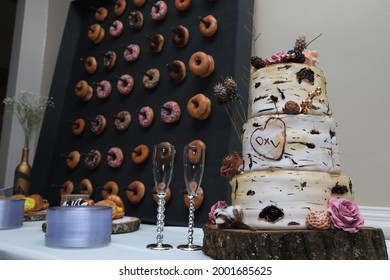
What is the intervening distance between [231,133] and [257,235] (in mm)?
751

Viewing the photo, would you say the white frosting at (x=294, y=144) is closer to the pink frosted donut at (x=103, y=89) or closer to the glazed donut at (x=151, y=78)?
the glazed donut at (x=151, y=78)

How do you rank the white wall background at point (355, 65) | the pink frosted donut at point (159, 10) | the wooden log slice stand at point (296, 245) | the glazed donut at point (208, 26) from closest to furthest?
the wooden log slice stand at point (296, 245) < the white wall background at point (355, 65) < the glazed donut at point (208, 26) < the pink frosted donut at point (159, 10)

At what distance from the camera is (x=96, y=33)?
7.20ft

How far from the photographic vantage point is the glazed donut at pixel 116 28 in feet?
6.91

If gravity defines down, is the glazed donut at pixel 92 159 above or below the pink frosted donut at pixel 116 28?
below

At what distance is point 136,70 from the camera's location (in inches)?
77.5

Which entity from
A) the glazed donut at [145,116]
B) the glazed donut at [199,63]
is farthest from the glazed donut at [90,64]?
the glazed donut at [199,63]

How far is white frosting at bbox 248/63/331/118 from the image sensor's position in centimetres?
94

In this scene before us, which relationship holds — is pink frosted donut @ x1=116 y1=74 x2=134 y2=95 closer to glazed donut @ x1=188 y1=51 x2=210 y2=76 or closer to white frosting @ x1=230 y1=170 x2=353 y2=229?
glazed donut @ x1=188 y1=51 x2=210 y2=76

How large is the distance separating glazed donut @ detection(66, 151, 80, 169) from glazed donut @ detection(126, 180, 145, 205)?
0.42 metres

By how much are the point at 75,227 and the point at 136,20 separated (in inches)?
53.7

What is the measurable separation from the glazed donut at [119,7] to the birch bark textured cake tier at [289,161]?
4.44 feet

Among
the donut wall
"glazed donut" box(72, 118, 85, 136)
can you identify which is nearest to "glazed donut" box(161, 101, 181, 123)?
the donut wall

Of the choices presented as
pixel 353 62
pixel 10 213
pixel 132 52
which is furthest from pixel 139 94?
pixel 353 62
